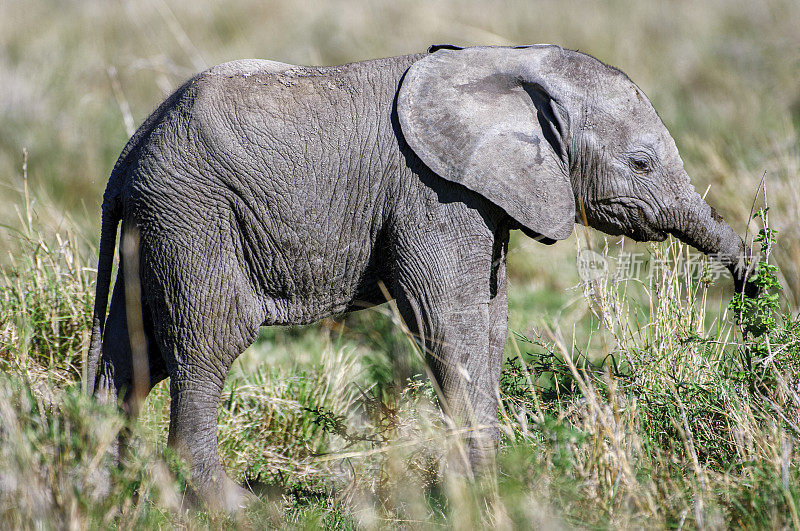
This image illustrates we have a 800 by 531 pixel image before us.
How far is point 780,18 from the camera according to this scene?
12969mm

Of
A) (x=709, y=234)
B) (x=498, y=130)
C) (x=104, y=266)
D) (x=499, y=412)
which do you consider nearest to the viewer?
(x=498, y=130)

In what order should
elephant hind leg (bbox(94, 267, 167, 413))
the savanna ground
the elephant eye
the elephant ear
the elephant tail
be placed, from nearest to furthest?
the savanna ground, the elephant ear, the elephant eye, the elephant tail, elephant hind leg (bbox(94, 267, 167, 413))

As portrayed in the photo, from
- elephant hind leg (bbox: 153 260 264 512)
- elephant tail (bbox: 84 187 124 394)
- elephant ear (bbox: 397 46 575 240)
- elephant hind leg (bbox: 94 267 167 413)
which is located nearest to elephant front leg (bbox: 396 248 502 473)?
elephant ear (bbox: 397 46 575 240)

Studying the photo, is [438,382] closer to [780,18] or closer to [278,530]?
[278,530]

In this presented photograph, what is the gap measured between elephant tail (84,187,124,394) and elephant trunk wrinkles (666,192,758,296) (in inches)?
96.0

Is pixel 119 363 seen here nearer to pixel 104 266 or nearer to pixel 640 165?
pixel 104 266

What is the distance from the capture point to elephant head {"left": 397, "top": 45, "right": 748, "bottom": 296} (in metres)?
3.71

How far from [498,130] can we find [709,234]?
1.06 metres

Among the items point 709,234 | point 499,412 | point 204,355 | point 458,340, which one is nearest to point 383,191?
point 458,340

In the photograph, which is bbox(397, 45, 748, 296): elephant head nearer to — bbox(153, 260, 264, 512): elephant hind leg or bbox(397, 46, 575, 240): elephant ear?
bbox(397, 46, 575, 240): elephant ear

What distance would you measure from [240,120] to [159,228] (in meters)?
0.56

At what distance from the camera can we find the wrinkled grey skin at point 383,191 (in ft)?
12.2

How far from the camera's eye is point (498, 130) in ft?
12.3

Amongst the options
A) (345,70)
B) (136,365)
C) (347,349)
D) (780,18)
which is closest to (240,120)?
(345,70)
